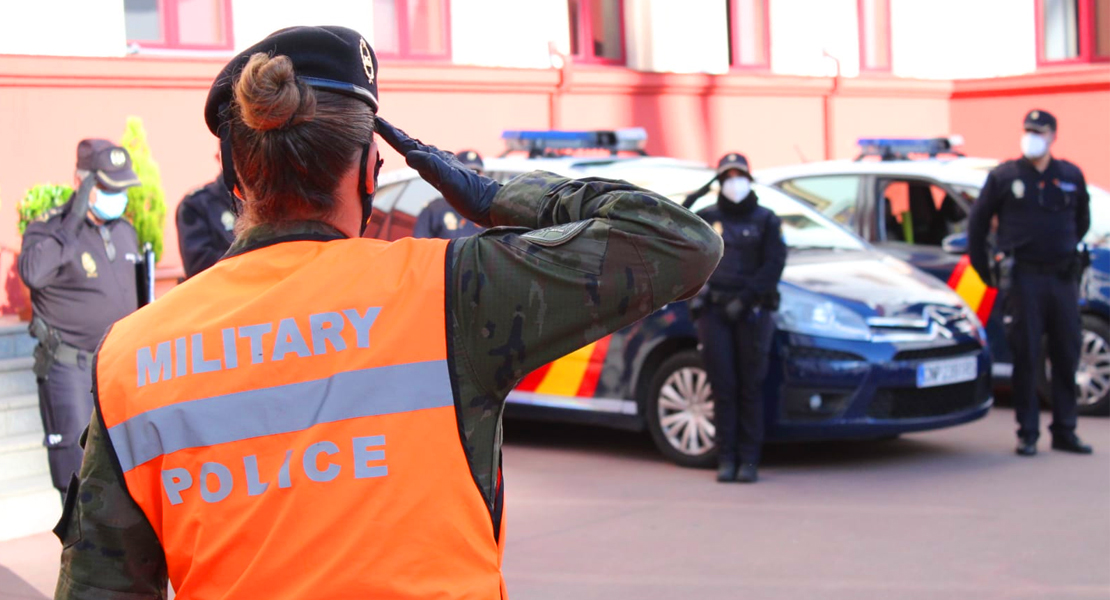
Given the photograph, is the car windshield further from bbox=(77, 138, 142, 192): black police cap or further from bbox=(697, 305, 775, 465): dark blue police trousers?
bbox=(77, 138, 142, 192): black police cap

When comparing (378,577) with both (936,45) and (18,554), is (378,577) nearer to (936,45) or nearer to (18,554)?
(18,554)

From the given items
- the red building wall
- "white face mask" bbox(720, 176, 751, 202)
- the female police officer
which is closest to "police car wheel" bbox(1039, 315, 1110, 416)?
"white face mask" bbox(720, 176, 751, 202)

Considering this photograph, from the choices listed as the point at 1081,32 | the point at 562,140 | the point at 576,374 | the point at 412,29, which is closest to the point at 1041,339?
the point at 576,374

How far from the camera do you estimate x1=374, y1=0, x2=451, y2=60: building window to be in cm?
1303

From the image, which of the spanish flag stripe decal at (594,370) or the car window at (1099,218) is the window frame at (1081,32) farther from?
the spanish flag stripe decal at (594,370)

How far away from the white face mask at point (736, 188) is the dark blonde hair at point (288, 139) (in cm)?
588

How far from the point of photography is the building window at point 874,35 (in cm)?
1777

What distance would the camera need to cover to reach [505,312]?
1804mm

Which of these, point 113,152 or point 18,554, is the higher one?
point 113,152

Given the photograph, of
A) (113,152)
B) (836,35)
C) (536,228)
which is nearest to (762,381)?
(113,152)

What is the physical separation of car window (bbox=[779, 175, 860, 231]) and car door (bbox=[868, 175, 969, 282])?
15cm

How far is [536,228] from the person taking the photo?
2021 millimetres

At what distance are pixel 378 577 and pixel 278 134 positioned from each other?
0.58 meters

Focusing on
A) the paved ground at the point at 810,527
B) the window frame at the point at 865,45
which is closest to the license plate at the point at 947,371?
the paved ground at the point at 810,527
